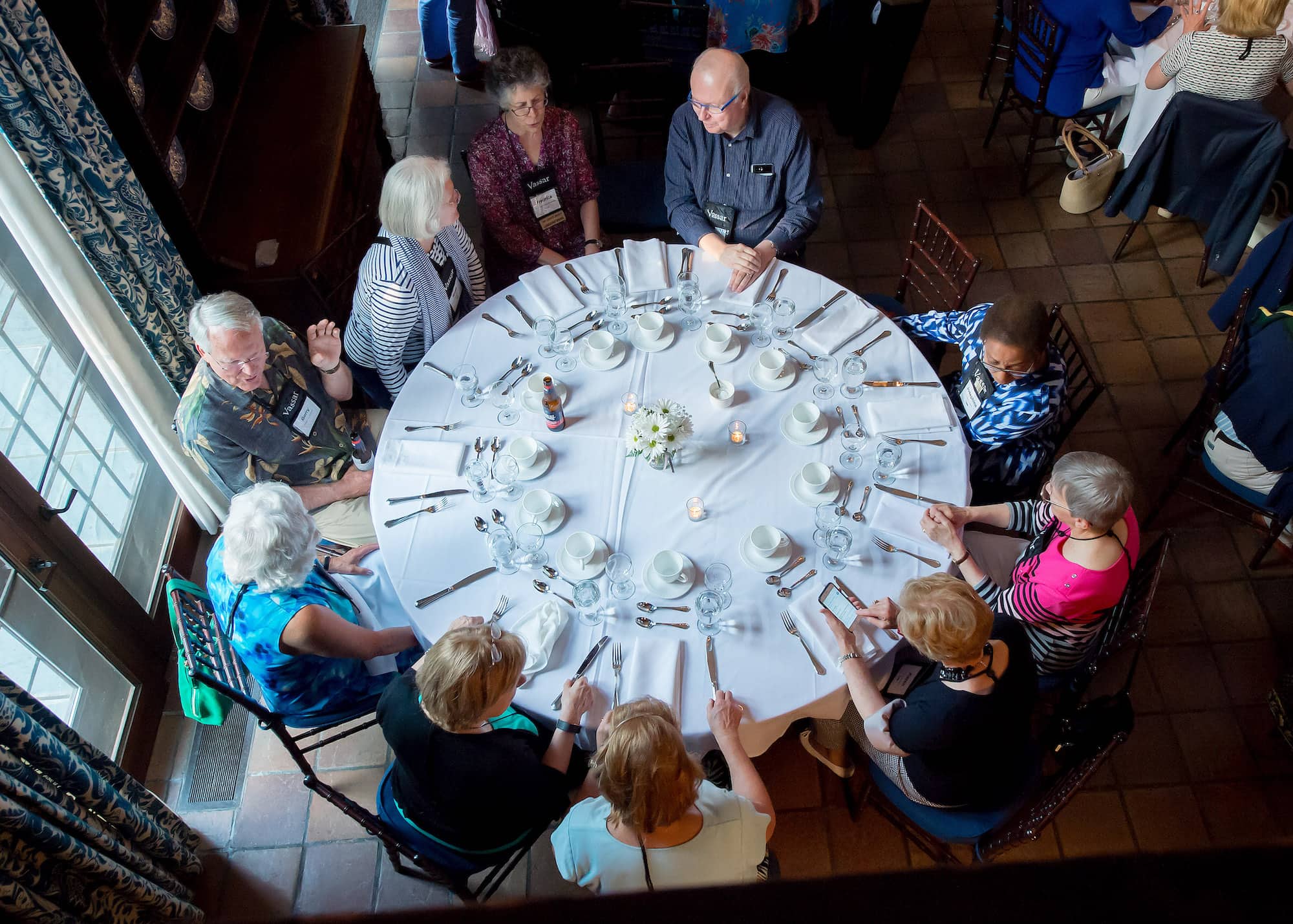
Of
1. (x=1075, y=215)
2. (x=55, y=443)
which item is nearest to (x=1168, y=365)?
(x=1075, y=215)

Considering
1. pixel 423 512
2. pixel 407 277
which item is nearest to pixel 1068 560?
pixel 423 512

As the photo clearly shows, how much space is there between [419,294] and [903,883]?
3.31m

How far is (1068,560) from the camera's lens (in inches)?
102

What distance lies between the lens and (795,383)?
3.15m

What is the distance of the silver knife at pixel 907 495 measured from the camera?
2.85 m

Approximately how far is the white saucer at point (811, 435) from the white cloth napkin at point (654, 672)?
2.74 feet

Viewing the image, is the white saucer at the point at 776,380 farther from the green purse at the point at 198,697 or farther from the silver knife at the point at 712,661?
the green purse at the point at 198,697

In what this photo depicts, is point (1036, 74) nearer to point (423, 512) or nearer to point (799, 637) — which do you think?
point (799, 637)

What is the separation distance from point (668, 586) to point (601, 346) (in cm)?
101

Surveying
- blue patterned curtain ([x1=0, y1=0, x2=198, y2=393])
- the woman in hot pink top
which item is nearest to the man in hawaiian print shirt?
blue patterned curtain ([x1=0, y1=0, x2=198, y2=393])

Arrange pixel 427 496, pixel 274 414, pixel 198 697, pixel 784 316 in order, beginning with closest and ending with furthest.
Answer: pixel 198 697 → pixel 427 496 → pixel 274 414 → pixel 784 316

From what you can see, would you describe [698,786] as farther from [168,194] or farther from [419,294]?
[168,194]

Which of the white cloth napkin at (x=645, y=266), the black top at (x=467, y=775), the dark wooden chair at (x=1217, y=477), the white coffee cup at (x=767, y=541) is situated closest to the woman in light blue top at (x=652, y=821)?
the black top at (x=467, y=775)

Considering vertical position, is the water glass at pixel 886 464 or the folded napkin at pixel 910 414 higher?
the folded napkin at pixel 910 414
